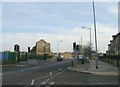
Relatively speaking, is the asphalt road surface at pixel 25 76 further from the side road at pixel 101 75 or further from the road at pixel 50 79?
the side road at pixel 101 75

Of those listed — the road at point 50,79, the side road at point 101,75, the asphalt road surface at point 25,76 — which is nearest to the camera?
the road at point 50,79

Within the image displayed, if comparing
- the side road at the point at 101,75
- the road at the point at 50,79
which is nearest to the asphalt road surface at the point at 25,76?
the road at the point at 50,79

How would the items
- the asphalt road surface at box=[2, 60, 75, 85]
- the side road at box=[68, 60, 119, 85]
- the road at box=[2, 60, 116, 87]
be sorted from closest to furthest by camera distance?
the road at box=[2, 60, 116, 87] < the asphalt road surface at box=[2, 60, 75, 85] < the side road at box=[68, 60, 119, 85]

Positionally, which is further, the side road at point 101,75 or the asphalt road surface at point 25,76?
the side road at point 101,75

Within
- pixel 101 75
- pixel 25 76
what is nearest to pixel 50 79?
pixel 25 76

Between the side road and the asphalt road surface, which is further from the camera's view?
the side road

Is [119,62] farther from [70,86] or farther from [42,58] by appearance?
[42,58]

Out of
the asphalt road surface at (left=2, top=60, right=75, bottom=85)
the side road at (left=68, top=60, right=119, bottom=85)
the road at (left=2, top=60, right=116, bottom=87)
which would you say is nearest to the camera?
the road at (left=2, top=60, right=116, bottom=87)

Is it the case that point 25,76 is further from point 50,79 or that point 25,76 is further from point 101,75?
point 101,75

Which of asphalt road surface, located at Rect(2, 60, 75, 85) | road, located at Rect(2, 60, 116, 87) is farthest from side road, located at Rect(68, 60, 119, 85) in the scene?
asphalt road surface, located at Rect(2, 60, 75, 85)

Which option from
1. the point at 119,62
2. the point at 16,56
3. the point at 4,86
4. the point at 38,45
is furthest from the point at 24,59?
the point at 38,45

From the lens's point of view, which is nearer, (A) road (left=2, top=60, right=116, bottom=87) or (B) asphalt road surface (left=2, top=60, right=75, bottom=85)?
(A) road (left=2, top=60, right=116, bottom=87)

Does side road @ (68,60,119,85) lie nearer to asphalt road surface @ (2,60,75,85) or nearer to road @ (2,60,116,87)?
road @ (2,60,116,87)

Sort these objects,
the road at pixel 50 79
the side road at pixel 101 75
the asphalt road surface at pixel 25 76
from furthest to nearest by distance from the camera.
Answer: the side road at pixel 101 75
the asphalt road surface at pixel 25 76
the road at pixel 50 79
